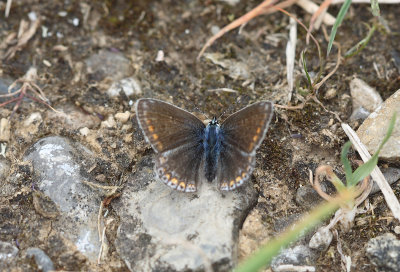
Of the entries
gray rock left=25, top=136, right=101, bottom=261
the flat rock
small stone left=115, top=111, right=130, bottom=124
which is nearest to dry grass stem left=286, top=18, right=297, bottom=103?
the flat rock

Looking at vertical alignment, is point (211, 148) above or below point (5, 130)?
above

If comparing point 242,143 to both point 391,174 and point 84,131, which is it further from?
point 84,131

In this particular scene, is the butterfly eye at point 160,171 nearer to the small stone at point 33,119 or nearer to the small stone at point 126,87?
the small stone at point 126,87

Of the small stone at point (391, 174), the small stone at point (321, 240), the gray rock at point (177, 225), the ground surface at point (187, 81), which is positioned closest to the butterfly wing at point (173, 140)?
the gray rock at point (177, 225)

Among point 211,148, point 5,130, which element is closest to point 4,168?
point 5,130

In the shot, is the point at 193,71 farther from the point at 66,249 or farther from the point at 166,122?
the point at 66,249

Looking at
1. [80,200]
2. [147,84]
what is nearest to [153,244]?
[80,200]

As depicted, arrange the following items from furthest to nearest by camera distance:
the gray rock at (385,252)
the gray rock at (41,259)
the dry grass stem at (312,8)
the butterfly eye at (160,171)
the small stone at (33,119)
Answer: the dry grass stem at (312,8) < the small stone at (33,119) < the butterfly eye at (160,171) < the gray rock at (41,259) < the gray rock at (385,252)
